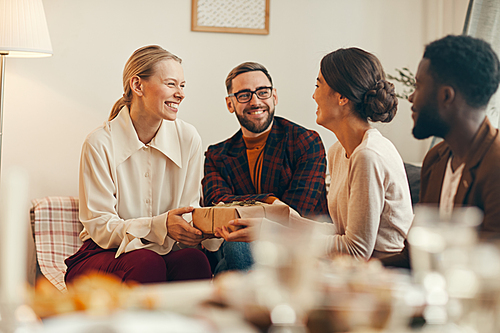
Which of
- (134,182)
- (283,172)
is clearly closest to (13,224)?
(134,182)

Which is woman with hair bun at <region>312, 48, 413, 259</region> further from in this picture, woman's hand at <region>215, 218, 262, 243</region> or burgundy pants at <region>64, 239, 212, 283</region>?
burgundy pants at <region>64, 239, 212, 283</region>

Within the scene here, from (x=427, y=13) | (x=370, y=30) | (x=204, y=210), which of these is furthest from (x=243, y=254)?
(x=427, y=13)

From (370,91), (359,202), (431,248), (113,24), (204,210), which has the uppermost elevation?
(113,24)

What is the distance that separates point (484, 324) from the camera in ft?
1.44

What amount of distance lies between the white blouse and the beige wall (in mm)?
1050

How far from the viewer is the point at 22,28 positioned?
2.26 meters

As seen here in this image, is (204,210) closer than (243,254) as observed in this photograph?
Yes

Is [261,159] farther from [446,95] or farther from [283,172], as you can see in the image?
[446,95]

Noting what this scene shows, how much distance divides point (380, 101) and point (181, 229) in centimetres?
77

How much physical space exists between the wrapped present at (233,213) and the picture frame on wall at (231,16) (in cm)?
171

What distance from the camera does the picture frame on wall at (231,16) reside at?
2961 millimetres

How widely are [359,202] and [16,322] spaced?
97 centimetres

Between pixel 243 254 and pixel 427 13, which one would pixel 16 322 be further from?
pixel 427 13

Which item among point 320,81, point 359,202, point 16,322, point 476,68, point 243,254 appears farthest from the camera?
point 243,254
